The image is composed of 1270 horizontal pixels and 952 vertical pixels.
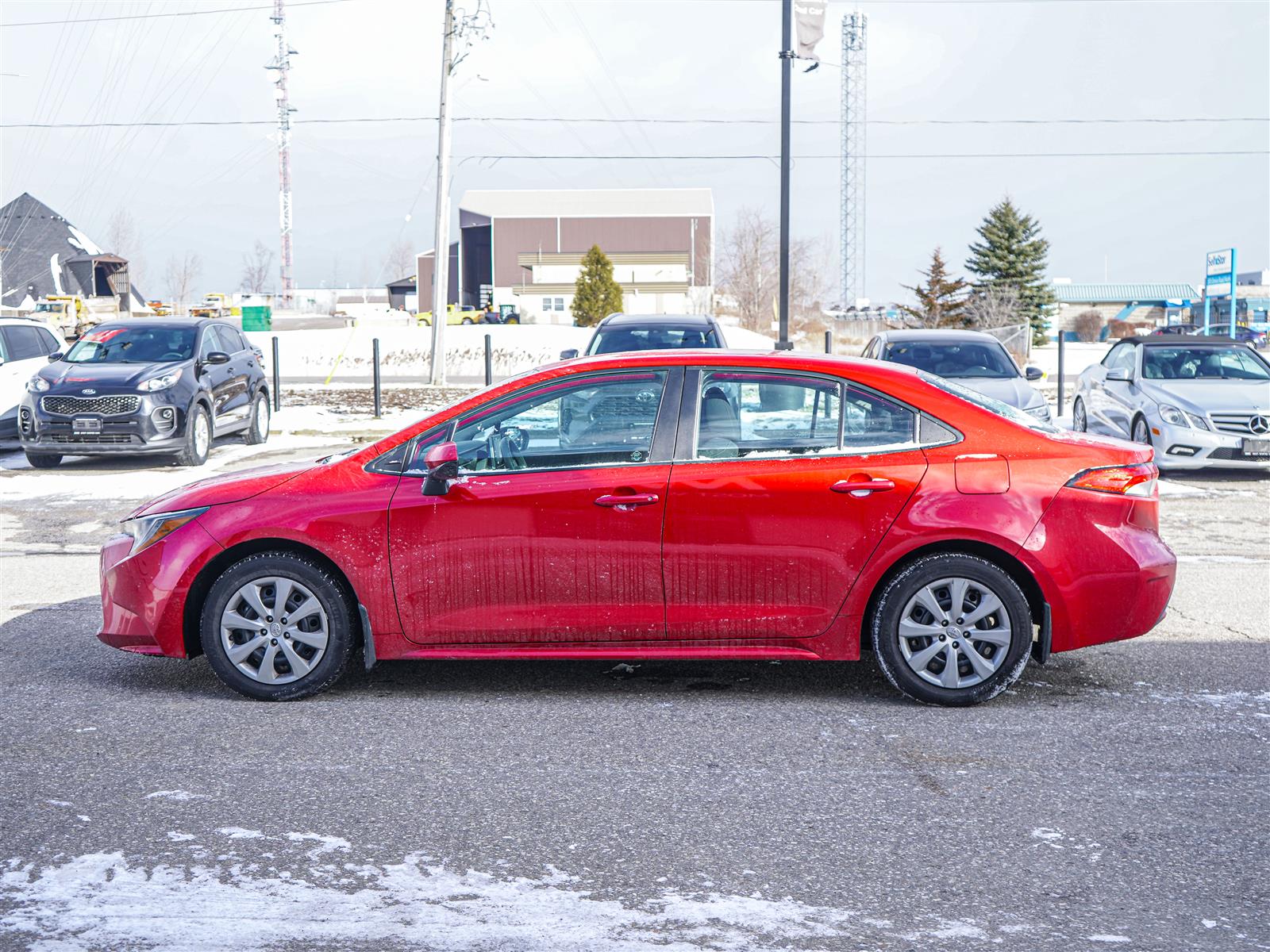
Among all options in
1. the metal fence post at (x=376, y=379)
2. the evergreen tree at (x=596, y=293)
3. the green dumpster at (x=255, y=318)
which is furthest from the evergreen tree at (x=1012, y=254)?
the metal fence post at (x=376, y=379)

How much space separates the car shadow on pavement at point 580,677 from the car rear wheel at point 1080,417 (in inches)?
391

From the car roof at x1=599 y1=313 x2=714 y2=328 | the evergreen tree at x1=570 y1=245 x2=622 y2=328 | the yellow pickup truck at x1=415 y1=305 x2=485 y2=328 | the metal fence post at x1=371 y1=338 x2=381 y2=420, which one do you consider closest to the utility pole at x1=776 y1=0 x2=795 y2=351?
the car roof at x1=599 y1=313 x2=714 y2=328

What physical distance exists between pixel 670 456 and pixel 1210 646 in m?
3.17

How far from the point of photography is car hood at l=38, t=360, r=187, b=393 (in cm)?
1391

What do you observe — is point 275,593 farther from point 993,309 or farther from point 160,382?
point 993,309

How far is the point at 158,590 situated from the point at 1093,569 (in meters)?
3.97

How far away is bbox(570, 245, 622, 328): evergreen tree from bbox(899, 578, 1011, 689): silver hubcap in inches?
2003

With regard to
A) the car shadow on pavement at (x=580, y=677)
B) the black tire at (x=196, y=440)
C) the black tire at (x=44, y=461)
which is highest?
the black tire at (x=196, y=440)

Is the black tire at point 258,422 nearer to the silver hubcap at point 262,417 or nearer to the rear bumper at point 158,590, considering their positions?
the silver hubcap at point 262,417

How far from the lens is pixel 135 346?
590 inches

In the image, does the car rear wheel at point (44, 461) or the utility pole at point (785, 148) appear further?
the utility pole at point (785, 148)

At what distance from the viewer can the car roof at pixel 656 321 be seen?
16.0m

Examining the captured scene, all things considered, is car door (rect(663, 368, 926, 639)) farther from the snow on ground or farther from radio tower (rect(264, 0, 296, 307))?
radio tower (rect(264, 0, 296, 307))

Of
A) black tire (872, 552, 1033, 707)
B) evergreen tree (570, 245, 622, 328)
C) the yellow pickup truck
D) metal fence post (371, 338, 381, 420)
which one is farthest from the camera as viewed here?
the yellow pickup truck
